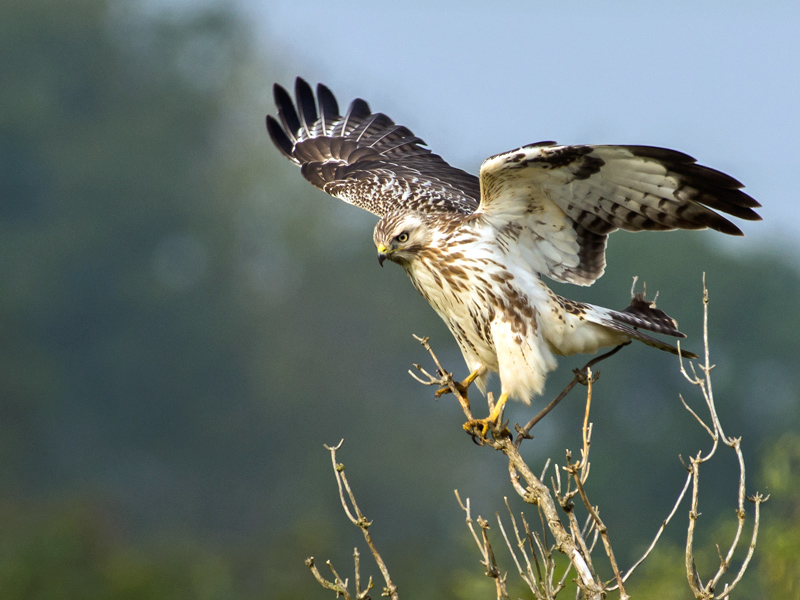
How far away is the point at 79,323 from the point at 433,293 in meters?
41.6

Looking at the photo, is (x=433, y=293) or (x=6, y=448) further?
(x=6, y=448)

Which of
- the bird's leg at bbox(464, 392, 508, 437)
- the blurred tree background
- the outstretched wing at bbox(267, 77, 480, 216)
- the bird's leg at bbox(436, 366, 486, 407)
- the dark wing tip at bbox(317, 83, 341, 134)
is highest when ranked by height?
the dark wing tip at bbox(317, 83, 341, 134)

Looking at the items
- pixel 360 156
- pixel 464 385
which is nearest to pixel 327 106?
pixel 360 156

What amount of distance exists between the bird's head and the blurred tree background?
27.1 metres

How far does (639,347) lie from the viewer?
41.9 metres

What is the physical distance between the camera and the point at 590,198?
6375 millimetres

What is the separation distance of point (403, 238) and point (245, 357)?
41.8 meters

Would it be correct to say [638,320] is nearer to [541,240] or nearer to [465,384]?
[541,240]

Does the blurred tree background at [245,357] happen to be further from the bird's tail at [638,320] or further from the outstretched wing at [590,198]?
the bird's tail at [638,320]

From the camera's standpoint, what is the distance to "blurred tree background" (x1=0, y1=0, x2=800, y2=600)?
41.5 m

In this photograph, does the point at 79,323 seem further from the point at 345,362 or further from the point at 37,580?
the point at 37,580

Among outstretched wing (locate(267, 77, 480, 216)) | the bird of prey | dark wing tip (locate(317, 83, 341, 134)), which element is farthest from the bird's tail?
dark wing tip (locate(317, 83, 341, 134))

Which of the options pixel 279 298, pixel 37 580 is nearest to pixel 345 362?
pixel 279 298

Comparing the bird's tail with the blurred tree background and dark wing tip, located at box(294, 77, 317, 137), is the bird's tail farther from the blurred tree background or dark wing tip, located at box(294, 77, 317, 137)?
the blurred tree background
